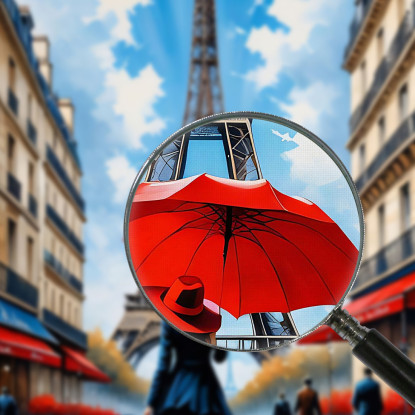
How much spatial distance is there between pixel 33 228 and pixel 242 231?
66.3ft

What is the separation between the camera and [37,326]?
1995cm

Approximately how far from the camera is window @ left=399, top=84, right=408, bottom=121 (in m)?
15.0

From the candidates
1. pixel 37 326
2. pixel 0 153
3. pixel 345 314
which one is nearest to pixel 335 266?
pixel 345 314

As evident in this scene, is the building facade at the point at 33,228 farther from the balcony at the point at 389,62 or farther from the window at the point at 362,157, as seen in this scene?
the window at the point at 362,157

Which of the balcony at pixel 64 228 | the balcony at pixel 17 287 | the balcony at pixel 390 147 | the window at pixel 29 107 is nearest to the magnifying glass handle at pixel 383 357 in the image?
the balcony at pixel 390 147

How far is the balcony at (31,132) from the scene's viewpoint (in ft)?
67.2

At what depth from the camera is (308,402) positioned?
40.3ft

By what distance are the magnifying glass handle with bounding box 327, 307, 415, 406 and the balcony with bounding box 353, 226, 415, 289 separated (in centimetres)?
1311

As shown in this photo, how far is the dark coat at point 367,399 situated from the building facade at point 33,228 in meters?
6.92

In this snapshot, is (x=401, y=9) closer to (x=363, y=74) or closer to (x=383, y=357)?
(x=363, y=74)

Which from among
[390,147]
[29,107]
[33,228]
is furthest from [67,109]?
[390,147]

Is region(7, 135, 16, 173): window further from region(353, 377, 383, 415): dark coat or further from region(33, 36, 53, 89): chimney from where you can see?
region(33, 36, 53, 89): chimney

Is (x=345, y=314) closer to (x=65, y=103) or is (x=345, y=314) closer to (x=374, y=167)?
(x=374, y=167)

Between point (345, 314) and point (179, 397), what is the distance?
203 inches
